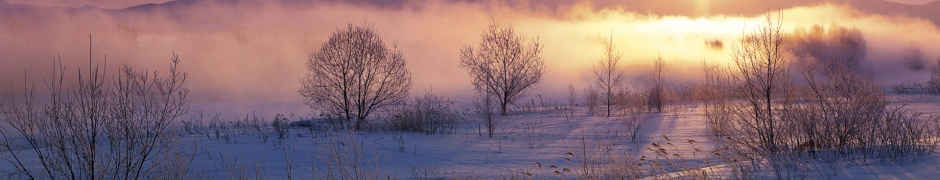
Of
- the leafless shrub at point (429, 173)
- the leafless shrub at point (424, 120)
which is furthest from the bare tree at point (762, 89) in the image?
the leafless shrub at point (424, 120)

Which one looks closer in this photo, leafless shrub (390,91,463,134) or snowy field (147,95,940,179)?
snowy field (147,95,940,179)

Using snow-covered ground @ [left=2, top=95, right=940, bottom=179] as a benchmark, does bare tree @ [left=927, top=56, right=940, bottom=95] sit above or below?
above

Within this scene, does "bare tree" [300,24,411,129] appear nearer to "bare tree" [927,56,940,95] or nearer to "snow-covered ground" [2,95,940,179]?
"snow-covered ground" [2,95,940,179]

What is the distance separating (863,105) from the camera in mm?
9484

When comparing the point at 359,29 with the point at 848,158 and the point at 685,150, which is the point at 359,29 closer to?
the point at 685,150

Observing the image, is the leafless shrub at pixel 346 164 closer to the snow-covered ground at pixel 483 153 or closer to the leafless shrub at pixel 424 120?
the snow-covered ground at pixel 483 153

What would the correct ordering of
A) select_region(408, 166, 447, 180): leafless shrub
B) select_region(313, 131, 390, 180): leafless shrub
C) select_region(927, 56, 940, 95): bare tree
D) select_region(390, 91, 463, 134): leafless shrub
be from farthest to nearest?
select_region(927, 56, 940, 95): bare tree, select_region(390, 91, 463, 134): leafless shrub, select_region(408, 166, 447, 180): leafless shrub, select_region(313, 131, 390, 180): leafless shrub

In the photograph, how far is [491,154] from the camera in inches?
459

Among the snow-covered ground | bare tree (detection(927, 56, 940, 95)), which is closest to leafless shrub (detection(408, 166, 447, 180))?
the snow-covered ground

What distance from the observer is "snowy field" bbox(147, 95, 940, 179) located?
785 cm

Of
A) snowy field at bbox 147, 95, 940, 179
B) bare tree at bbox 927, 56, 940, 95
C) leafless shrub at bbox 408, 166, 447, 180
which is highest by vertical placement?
bare tree at bbox 927, 56, 940, 95

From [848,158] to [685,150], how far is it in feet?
11.9

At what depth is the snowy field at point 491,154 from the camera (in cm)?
785

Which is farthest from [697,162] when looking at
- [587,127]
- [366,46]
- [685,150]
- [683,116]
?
[366,46]
